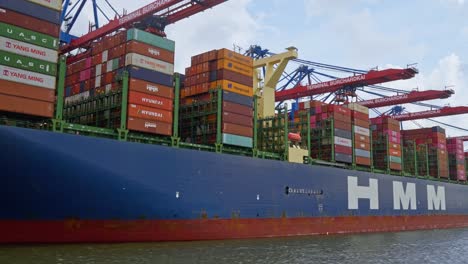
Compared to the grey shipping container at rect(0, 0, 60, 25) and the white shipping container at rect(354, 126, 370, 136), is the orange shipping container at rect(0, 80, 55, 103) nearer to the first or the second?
the grey shipping container at rect(0, 0, 60, 25)

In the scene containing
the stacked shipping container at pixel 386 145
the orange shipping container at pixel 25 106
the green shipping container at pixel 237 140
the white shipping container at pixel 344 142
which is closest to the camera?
the orange shipping container at pixel 25 106

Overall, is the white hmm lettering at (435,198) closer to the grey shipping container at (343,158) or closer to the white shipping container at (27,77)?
the grey shipping container at (343,158)

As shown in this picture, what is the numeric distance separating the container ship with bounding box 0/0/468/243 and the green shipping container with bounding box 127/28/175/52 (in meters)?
0.05

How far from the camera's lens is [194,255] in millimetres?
16156

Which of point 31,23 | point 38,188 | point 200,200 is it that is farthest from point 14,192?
point 200,200

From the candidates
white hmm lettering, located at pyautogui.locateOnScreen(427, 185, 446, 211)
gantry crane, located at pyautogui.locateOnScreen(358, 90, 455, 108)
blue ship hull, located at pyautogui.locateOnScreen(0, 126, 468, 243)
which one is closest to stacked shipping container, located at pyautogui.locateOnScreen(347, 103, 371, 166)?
blue ship hull, located at pyautogui.locateOnScreen(0, 126, 468, 243)

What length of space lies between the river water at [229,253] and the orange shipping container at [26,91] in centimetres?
554

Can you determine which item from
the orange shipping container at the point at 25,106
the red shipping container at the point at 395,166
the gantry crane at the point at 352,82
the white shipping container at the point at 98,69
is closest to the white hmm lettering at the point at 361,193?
the red shipping container at the point at 395,166

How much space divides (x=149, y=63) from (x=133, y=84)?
1496 millimetres

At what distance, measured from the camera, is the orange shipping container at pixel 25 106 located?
15617 millimetres

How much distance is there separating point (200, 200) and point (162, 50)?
24.7 feet

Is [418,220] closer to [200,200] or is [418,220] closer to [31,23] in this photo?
[200,200]

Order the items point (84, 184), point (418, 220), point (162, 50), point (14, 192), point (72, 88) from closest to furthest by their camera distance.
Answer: point (14, 192)
point (84, 184)
point (162, 50)
point (72, 88)
point (418, 220)

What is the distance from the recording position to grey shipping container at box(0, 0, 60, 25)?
16.3 m
